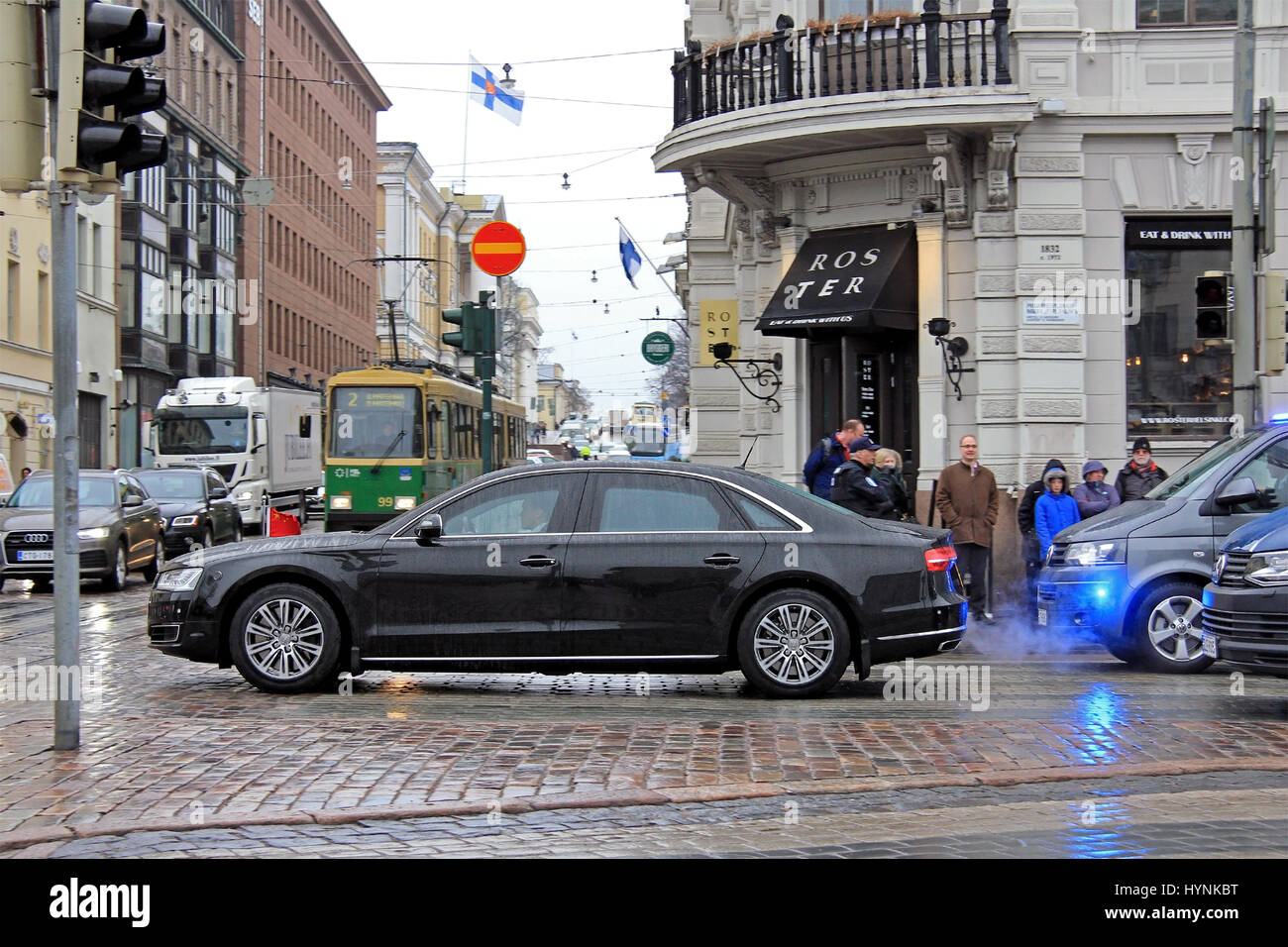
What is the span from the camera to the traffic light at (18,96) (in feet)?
27.4

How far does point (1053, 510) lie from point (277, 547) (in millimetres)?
8033

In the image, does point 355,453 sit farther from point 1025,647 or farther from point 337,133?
point 337,133

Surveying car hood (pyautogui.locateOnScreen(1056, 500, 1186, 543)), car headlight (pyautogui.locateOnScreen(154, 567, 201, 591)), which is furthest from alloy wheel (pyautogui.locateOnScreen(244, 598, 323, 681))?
car hood (pyautogui.locateOnScreen(1056, 500, 1186, 543))

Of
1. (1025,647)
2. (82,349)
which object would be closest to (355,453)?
(1025,647)

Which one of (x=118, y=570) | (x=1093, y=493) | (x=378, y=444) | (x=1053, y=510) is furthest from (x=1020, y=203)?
(x=378, y=444)

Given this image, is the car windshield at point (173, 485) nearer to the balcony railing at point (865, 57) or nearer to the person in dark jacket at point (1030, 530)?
the balcony railing at point (865, 57)

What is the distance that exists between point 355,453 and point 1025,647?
17.7 m

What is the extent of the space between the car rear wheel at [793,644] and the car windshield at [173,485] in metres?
19.7

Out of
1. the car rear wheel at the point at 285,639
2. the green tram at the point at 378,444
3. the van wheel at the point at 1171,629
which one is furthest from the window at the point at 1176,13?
the green tram at the point at 378,444

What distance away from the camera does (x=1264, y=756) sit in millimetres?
8375

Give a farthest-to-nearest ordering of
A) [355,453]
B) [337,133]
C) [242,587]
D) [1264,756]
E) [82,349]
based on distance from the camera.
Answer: [337,133], [82,349], [355,453], [242,587], [1264,756]

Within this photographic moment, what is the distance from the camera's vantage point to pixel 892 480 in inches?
587

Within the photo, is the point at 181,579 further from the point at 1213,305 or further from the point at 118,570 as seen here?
the point at 118,570
